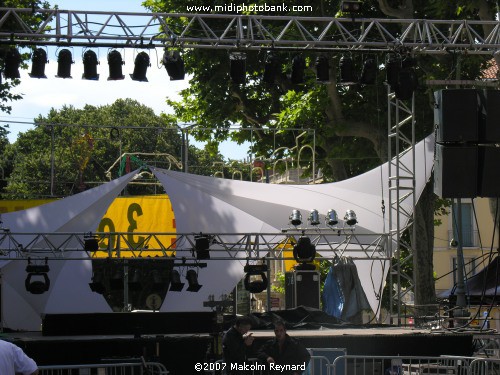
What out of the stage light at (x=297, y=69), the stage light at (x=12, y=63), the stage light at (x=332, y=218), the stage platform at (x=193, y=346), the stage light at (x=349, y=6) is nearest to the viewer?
the stage platform at (x=193, y=346)

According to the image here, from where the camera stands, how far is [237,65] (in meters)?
15.9

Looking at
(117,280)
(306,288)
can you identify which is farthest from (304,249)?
(117,280)

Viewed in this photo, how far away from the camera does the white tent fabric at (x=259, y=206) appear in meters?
21.0

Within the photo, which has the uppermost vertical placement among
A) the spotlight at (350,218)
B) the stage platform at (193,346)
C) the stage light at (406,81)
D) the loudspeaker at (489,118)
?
the stage light at (406,81)

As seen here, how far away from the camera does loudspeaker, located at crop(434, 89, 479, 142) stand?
927 centimetres

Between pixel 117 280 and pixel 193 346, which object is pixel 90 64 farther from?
pixel 117 280

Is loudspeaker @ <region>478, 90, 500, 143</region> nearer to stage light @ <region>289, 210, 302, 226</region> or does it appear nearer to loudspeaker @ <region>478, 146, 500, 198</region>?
loudspeaker @ <region>478, 146, 500, 198</region>

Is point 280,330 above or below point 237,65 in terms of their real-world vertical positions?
below

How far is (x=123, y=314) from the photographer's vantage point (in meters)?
17.3

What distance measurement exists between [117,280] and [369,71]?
22.1ft

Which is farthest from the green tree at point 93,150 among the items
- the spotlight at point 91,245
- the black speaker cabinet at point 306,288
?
the spotlight at point 91,245

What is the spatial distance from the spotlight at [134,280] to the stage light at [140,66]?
16.3 feet

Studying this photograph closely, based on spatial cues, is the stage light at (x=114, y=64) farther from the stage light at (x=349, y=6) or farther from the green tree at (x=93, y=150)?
the green tree at (x=93, y=150)

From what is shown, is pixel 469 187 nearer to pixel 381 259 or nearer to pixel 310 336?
pixel 310 336
